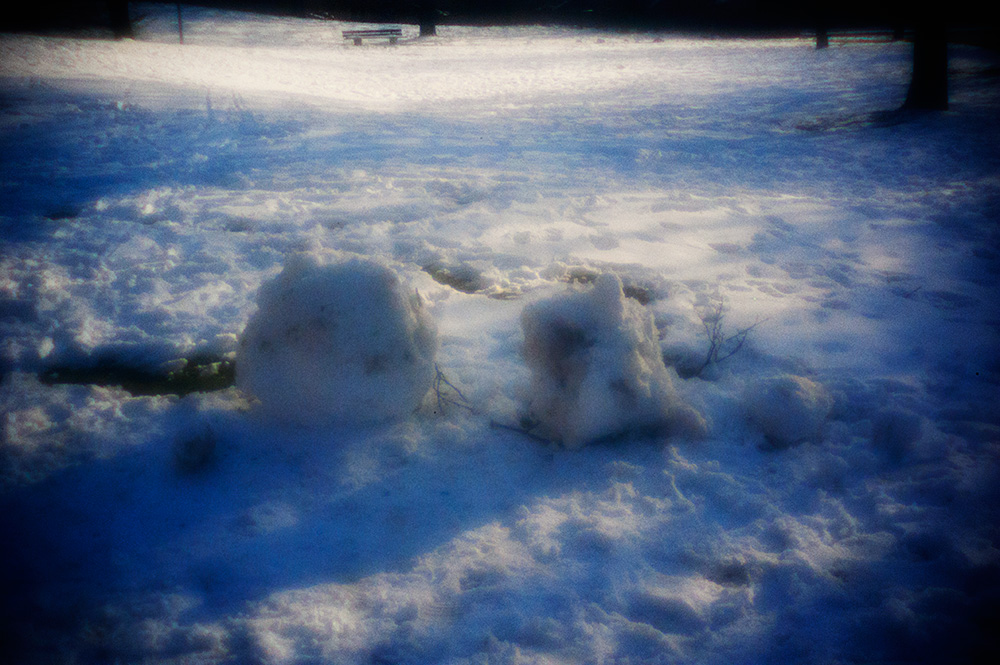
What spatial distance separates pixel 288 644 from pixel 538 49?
1901 cm

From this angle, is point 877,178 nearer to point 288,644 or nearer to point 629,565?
point 629,565

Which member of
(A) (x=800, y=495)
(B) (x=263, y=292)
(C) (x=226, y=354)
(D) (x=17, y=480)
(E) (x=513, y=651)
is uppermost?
(B) (x=263, y=292)

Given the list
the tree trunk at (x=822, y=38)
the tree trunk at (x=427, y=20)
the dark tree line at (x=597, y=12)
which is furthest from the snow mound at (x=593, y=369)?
the dark tree line at (x=597, y=12)

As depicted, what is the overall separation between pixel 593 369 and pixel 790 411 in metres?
0.90

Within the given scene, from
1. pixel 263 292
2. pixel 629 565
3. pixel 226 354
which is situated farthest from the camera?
pixel 226 354

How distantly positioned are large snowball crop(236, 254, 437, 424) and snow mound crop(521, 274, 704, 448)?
520 mm

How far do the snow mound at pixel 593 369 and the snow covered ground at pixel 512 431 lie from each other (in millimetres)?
15

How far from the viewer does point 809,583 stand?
1.58 metres

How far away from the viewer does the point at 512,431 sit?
211cm


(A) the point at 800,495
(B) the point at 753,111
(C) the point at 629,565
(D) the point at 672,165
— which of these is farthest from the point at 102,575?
(B) the point at 753,111

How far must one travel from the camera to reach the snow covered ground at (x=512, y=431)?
146 centimetres

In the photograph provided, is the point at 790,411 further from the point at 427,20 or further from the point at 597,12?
the point at 597,12

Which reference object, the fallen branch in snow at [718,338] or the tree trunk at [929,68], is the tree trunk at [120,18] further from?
the tree trunk at [929,68]

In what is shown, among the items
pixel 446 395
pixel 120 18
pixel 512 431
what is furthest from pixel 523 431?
pixel 120 18
